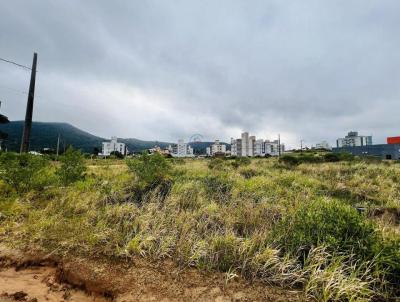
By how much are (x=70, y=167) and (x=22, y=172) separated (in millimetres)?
1499

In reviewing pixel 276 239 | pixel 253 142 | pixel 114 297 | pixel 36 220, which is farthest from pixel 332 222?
pixel 253 142

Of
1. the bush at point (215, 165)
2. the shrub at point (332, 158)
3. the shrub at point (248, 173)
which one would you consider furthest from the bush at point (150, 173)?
the shrub at point (332, 158)

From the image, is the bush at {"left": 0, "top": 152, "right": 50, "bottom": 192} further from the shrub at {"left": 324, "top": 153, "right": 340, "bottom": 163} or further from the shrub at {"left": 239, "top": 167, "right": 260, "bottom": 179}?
the shrub at {"left": 324, "top": 153, "right": 340, "bottom": 163}

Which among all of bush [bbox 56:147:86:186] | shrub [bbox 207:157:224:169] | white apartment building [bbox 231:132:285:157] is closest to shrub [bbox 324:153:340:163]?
shrub [bbox 207:157:224:169]

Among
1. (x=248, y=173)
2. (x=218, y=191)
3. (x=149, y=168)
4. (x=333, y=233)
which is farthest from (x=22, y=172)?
(x=248, y=173)

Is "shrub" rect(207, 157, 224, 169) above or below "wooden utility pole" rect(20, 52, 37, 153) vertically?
below

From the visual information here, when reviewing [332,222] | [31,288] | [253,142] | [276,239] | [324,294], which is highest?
[253,142]

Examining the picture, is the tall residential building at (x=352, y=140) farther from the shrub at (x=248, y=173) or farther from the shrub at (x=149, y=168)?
the shrub at (x=149, y=168)

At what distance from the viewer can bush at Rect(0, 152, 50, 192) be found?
6.79m

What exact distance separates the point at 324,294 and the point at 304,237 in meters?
1.04

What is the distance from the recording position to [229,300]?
102 inches

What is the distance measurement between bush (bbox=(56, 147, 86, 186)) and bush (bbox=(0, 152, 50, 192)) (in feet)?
1.69

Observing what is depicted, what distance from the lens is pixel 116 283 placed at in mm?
2979

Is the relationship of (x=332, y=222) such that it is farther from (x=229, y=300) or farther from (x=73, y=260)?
(x=73, y=260)
